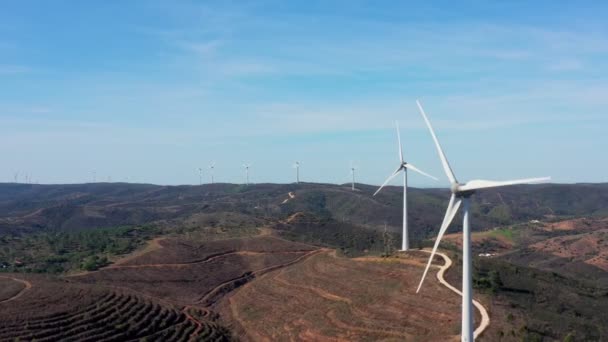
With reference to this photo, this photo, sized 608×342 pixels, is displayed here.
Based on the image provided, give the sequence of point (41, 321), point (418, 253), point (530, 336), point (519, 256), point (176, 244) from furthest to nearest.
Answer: point (519, 256) → point (176, 244) → point (418, 253) → point (41, 321) → point (530, 336)

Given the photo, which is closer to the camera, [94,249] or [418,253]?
[418,253]

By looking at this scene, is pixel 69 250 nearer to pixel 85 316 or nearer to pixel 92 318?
pixel 85 316

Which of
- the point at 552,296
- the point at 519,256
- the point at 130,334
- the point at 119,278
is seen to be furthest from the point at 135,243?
the point at 519,256

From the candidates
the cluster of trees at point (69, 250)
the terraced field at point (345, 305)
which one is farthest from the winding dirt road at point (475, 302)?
the cluster of trees at point (69, 250)

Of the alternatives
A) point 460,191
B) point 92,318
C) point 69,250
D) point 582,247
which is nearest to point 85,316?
point 92,318

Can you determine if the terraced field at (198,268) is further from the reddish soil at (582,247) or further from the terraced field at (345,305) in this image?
the reddish soil at (582,247)

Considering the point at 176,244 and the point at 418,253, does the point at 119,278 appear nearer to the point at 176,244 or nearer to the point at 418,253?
the point at 176,244
